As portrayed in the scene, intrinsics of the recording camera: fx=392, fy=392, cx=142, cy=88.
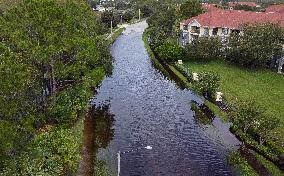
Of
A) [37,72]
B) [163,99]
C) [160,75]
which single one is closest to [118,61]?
[160,75]

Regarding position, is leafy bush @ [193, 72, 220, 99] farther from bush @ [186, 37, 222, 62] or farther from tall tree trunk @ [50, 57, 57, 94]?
tall tree trunk @ [50, 57, 57, 94]

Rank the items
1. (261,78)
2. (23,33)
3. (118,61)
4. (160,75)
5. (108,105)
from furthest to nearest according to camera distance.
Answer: (118,61) < (160,75) < (261,78) < (108,105) < (23,33)

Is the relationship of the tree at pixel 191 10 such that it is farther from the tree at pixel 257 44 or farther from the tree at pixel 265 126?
the tree at pixel 265 126

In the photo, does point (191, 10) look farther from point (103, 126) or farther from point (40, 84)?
point (40, 84)

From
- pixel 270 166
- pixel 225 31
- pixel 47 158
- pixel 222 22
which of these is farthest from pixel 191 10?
pixel 47 158

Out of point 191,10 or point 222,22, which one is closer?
point 222,22

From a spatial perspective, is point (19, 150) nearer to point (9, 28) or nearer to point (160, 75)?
point (9, 28)

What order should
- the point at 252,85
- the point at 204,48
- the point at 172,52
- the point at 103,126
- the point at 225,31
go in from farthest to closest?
the point at 225,31 < the point at 172,52 < the point at 204,48 < the point at 252,85 < the point at 103,126

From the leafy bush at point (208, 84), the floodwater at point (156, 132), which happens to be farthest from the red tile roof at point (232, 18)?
the leafy bush at point (208, 84)
